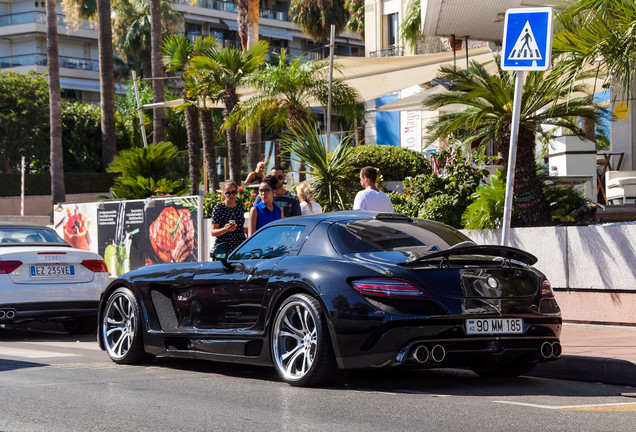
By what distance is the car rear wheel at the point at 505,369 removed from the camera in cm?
766

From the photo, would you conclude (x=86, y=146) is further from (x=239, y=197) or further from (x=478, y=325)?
(x=478, y=325)

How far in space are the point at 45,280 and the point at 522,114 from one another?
241 inches

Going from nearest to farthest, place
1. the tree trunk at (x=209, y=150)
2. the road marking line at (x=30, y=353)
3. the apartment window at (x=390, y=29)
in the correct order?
the road marking line at (x=30, y=353)
the tree trunk at (x=209, y=150)
the apartment window at (x=390, y=29)

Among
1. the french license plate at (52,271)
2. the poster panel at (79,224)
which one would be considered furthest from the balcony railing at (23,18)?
the french license plate at (52,271)

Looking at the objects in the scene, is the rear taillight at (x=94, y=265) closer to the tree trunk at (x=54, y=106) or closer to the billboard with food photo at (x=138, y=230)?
the billboard with food photo at (x=138, y=230)

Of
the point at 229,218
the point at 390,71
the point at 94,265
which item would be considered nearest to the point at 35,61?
the point at 390,71

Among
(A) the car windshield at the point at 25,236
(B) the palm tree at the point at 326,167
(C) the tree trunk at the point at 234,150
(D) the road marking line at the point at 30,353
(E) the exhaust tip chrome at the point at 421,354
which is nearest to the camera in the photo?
(E) the exhaust tip chrome at the point at 421,354

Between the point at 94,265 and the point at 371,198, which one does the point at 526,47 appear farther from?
the point at 94,265

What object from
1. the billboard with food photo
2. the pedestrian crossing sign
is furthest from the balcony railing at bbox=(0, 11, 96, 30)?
the pedestrian crossing sign

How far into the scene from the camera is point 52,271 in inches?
463

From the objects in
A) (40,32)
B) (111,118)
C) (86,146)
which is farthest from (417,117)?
(40,32)

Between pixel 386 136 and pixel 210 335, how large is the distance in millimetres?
30544

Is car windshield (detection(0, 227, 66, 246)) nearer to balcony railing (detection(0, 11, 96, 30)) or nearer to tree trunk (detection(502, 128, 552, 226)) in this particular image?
tree trunk (detection(502, 128, 552, 226))

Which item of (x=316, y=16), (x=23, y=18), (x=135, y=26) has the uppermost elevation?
(x=23, y=18)
